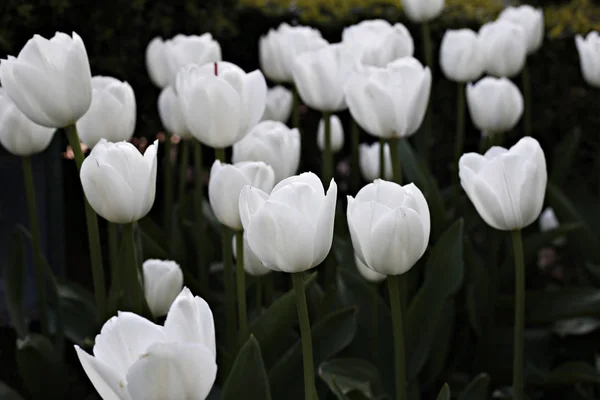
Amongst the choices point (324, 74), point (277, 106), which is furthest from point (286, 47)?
point (324, 74)

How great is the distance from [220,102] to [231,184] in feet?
0.77

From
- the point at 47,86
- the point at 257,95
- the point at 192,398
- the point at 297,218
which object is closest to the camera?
the point at 192,398

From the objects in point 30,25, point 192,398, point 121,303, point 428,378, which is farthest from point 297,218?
point 30,25

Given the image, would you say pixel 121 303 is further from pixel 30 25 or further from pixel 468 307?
pixel 30 25

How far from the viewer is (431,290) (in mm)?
1969

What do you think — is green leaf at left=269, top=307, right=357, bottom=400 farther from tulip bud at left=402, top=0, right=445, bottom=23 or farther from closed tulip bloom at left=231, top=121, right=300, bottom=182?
tulip bud at left=402, top=0, right=445, bottom=23

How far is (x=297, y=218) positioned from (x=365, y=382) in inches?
28.6

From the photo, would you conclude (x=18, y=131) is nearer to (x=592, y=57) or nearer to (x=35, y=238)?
(x=35, y=238)

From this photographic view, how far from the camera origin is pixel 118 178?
A: 4.62 ft

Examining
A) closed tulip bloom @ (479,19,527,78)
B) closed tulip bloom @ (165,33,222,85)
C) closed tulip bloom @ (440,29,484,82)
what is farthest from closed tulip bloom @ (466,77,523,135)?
closed tulip bloom @ (165,33,222,85)

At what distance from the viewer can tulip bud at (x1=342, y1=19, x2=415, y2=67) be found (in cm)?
226

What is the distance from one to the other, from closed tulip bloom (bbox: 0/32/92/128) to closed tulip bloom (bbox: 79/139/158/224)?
19cm

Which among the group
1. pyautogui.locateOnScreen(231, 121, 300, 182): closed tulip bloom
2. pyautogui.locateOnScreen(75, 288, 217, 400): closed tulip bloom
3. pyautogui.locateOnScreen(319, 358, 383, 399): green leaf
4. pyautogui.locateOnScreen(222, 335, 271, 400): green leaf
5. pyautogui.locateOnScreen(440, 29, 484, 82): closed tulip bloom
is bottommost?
pyautogui.locateOnScreen(319, 358, 383, 399): green leaf

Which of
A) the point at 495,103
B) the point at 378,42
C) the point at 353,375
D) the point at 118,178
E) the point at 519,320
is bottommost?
the point at 353,375
